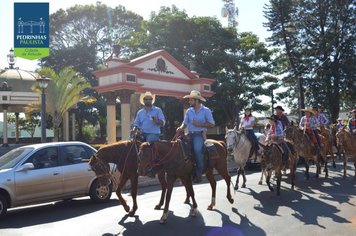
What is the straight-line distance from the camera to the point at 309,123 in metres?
14.8

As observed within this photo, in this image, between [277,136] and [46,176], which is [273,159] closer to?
[277,136]

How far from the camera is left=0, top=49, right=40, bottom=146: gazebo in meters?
31.3

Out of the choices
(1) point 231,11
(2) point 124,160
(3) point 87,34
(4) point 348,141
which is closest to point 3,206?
(2) point 124,160

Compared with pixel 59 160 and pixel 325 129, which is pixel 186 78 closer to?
pixel 325 129

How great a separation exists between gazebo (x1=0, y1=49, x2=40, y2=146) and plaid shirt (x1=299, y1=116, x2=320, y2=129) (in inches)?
863

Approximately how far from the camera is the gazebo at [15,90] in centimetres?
3127

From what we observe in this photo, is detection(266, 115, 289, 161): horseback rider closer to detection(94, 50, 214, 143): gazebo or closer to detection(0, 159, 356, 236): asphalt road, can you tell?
detection(0, 159, 356, 236): asphalt road

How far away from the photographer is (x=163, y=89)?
76.1 ft

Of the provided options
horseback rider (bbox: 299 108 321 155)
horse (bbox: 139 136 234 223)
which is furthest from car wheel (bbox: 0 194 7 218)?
horseback rider (bbox: 299 108 321 155)

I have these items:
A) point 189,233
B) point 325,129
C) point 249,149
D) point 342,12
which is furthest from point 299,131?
point 342,12

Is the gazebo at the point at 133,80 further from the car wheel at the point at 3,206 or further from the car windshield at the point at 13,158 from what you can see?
the car wheel at the point at 3,206

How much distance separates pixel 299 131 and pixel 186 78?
40.0 feet

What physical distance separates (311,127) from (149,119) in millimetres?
7688

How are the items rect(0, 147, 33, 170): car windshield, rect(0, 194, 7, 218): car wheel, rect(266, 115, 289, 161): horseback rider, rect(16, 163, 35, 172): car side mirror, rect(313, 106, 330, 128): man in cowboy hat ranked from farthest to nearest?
rect(313, 106, 330, 128): man in cowboy hat, rect(266, 115, 289, 161): horseback rider, rect(0, 147, 33, 170): car windshield, rect(16, 163, 35, 172): car side mirror, rect(0, 194, 7, 218): car wheel
